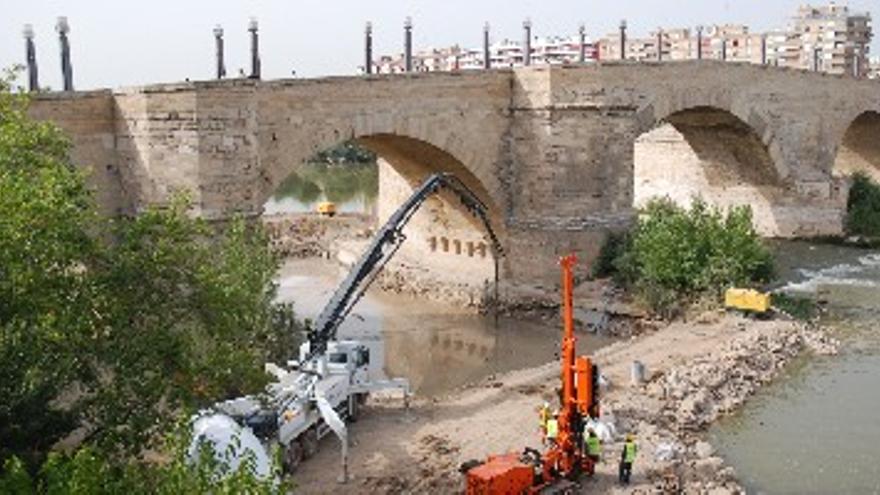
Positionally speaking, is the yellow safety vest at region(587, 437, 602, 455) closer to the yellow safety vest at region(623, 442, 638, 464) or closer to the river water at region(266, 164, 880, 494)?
the yellow safety vest at region(623, 442, 638, 464)

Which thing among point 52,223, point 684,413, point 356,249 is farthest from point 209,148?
point 356,249

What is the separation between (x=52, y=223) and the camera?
36.6 ft

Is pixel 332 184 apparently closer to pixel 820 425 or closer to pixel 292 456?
pixel 820 425

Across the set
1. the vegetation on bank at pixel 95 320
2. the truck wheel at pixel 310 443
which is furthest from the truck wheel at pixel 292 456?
the vegetation on bank at pixel 95 320

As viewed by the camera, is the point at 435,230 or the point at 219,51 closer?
the point at 219,51

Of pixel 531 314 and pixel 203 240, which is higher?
pixel 203 240

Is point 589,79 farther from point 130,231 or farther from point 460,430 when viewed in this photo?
point 130,231

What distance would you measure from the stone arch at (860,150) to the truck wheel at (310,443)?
31752 millimetres

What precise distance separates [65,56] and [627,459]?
1282 cm

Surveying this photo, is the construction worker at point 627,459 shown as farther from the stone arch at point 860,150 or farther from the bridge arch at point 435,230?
the stone arch at point 860,150

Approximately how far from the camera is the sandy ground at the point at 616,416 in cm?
1481

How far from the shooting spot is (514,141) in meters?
25.8

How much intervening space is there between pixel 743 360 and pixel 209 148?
37.3ft

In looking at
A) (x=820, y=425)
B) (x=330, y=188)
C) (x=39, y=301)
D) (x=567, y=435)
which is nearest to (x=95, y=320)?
(x=39, y=301)
